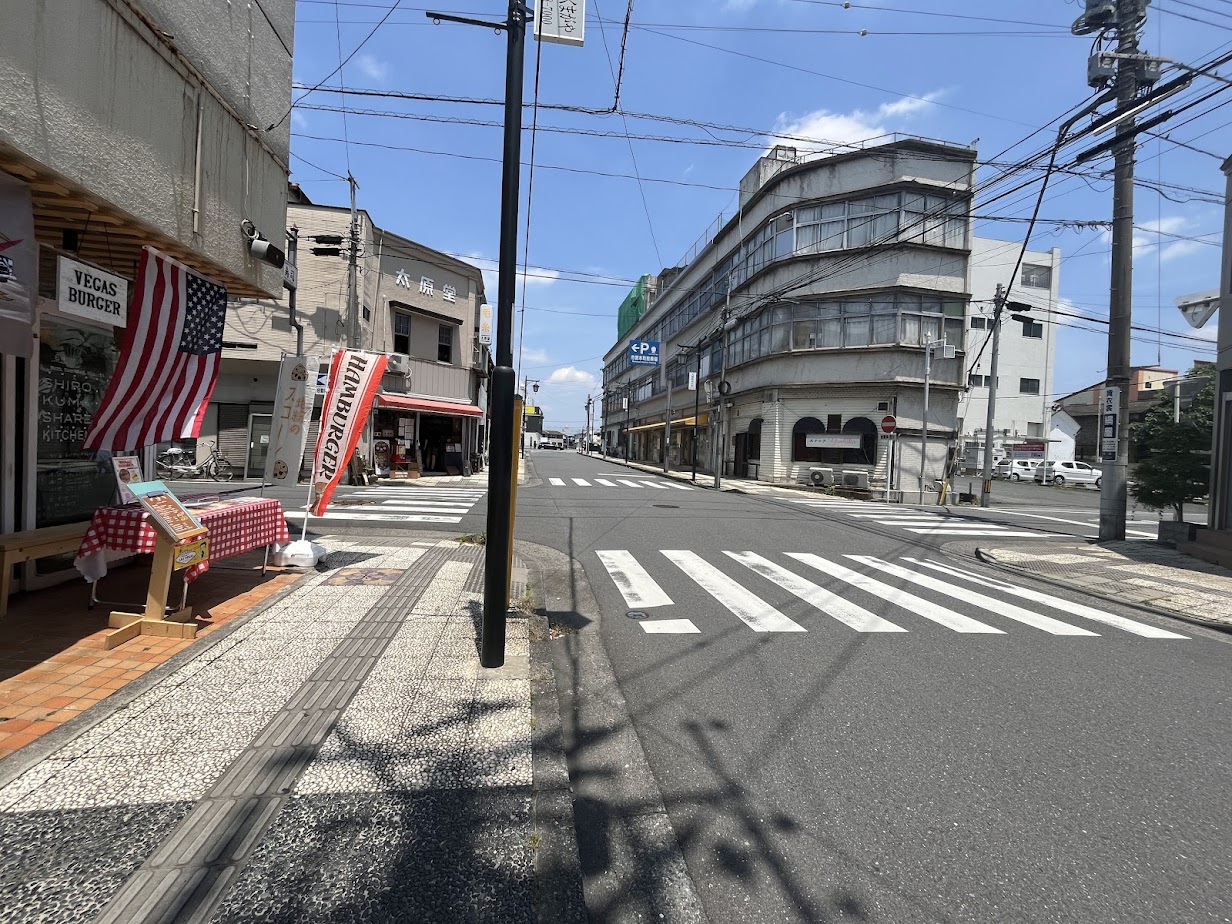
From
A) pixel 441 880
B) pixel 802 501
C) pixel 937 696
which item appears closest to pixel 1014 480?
pixel 802 501

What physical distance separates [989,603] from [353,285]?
18.0 m

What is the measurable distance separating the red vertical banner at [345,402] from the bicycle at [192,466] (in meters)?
15.2

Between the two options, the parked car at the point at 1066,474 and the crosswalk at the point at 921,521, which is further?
the parked car at the point at 1066,474

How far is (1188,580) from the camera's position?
850 centimetres

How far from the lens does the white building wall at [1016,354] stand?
1647 inches

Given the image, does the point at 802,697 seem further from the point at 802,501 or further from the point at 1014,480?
the point at 1014,480

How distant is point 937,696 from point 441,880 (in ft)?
11.4

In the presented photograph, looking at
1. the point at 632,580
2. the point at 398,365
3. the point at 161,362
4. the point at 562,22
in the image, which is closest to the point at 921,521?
the point at 632,580

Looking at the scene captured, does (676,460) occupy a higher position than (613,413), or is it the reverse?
(613,413)

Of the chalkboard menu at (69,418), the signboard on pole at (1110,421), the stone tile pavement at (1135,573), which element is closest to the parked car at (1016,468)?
the signboard on pole at (1110,421)

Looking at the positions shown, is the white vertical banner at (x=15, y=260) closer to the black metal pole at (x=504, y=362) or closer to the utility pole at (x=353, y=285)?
the black metal pole at (x=504, y=362)

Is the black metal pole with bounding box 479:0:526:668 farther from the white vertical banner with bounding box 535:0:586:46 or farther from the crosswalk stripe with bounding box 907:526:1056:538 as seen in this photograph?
the crosswalk stripe with bounding box 907:526:1056:538

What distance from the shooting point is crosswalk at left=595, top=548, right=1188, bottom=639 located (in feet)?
19.6

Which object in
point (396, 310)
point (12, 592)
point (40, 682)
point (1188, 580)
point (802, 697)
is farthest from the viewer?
point (396, 310)
